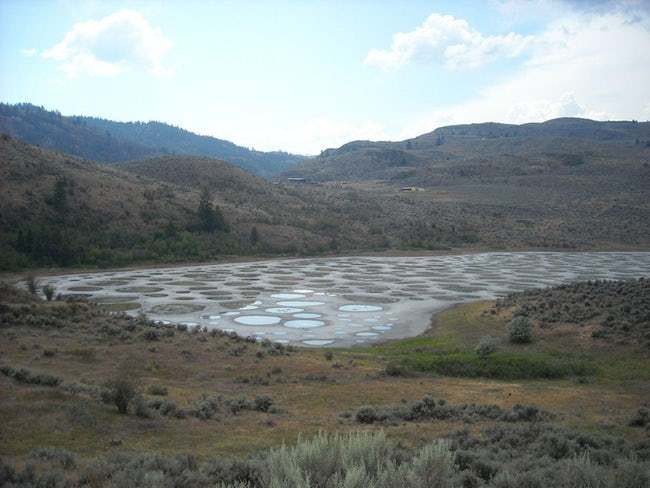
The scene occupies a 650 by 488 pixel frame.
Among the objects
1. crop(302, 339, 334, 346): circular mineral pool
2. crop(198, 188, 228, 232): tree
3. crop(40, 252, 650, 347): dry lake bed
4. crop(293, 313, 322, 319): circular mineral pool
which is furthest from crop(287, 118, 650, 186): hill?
crop(302, 339, 334, 346): circular mineral pool

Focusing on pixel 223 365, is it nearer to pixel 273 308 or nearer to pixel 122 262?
pixel 273 308

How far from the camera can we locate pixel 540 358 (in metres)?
21.2

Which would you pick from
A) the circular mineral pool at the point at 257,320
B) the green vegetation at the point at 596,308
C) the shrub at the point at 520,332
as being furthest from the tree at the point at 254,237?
the shrub at the point at 520,332

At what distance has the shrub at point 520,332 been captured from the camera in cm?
2417

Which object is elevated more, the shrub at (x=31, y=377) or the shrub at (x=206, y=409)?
the shrub at (x=31, y=377)

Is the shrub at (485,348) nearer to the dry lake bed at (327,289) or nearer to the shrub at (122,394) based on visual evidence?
the dry lake bed at (327,289)

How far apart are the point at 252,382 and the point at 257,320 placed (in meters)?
13.3

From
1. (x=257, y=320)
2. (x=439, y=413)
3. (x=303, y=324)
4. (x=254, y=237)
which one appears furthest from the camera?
(x=254, y=237)

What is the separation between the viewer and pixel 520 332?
24250mm

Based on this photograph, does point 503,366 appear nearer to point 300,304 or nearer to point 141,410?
point 141,410

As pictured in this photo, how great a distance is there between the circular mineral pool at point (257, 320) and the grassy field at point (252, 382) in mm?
6094

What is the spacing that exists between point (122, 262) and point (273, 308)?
1011 inches

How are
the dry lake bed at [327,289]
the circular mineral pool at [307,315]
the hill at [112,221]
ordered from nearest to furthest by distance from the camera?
the dry lake bed at [327,289] < the circular mineral pool at [307,315] < the hill at [112,221]

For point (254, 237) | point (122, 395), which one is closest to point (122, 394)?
point (122, 395)
